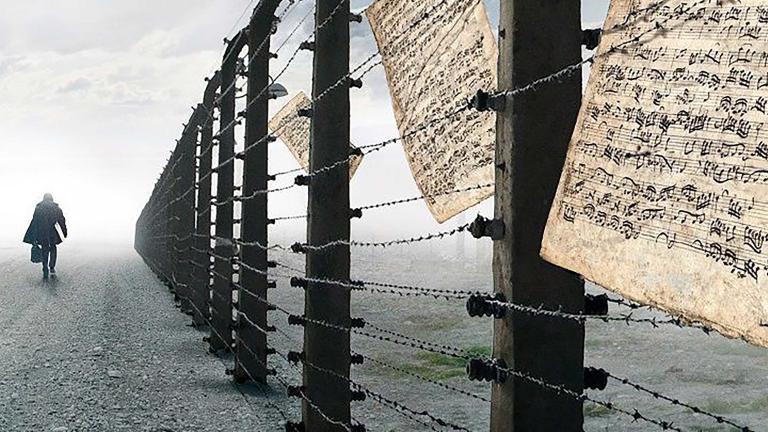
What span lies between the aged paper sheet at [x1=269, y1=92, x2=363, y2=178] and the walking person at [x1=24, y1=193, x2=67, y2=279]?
49.2 feet

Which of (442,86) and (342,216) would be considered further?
(342,216)

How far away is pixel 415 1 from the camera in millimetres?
3564

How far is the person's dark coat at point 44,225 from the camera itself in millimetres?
20875

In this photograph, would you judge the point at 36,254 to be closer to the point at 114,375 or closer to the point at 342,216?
the point at 114,375

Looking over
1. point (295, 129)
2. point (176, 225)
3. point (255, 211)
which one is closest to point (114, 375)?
point (255, 211)

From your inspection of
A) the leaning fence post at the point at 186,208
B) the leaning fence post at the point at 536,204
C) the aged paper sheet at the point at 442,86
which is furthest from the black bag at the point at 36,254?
the leaning fence post at the point at 536,204

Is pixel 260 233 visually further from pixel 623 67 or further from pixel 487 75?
pixel 623 67

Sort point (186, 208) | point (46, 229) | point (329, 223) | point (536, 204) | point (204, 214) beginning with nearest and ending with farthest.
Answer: point (536, 204) → point (329, 223) → point (204, 214) → point (186, 208) → point (46, 229)

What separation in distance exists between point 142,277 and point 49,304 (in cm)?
790

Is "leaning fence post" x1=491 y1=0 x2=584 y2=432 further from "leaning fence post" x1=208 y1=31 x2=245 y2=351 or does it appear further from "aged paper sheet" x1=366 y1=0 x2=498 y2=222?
"leaning fence post" x1=208 y1=31 x2=245 y2=351

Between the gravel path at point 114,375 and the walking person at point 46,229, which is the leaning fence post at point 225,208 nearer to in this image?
the gravel path at point 114,375

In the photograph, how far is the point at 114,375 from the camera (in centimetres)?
742

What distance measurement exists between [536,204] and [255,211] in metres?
4.86

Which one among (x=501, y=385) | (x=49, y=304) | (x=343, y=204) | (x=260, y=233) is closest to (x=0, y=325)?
(x=49, y=304)
